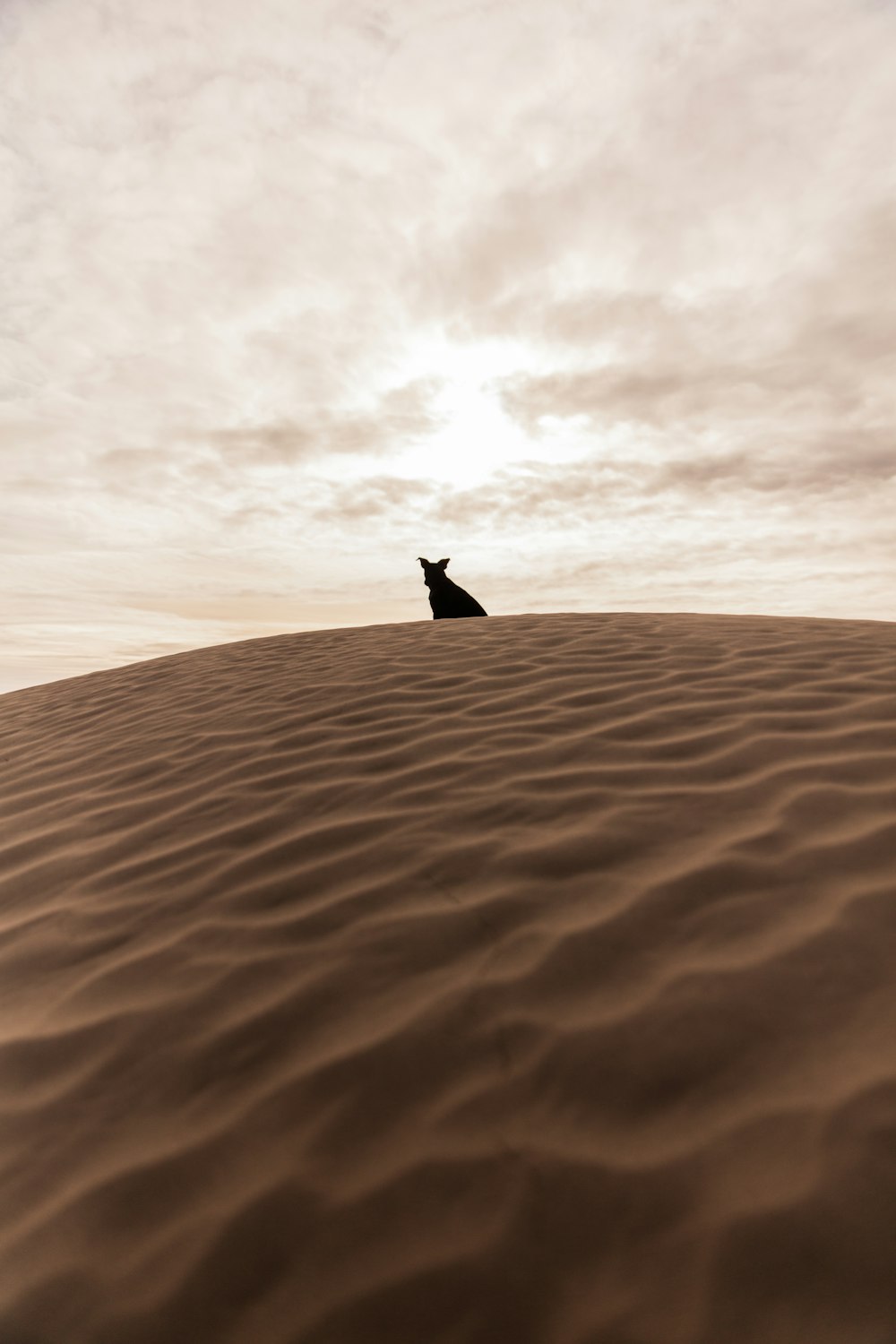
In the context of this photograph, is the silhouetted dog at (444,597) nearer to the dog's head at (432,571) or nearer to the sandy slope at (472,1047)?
the dog's head at (432,571)

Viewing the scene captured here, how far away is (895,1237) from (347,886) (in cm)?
137

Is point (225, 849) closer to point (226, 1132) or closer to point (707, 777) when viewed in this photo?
point (226, 1132)

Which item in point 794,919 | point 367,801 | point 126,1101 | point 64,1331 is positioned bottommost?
point 64,1331

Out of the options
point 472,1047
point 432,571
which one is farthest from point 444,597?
point 472,1047

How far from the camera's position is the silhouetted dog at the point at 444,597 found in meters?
10.1

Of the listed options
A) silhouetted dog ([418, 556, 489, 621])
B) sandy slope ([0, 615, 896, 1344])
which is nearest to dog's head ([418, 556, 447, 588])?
silhouetted dog ([418, 556, 489, 621])

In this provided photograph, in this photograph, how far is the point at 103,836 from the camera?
2727 mm

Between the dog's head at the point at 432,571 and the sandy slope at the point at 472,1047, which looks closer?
the sandy slope at the point at 472,1047

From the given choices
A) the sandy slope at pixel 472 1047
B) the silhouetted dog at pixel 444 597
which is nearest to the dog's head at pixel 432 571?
the silhouetted dog at pixel 444 597

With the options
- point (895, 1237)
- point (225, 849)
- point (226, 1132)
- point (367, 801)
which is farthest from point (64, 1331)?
point (367, 801)

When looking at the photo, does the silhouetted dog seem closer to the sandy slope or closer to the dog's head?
the dog's head

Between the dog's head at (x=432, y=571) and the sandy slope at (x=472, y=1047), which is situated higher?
the dog's head at (x=432, y=571)

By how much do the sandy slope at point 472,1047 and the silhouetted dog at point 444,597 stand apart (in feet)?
23.8

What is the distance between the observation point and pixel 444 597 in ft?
33.3
